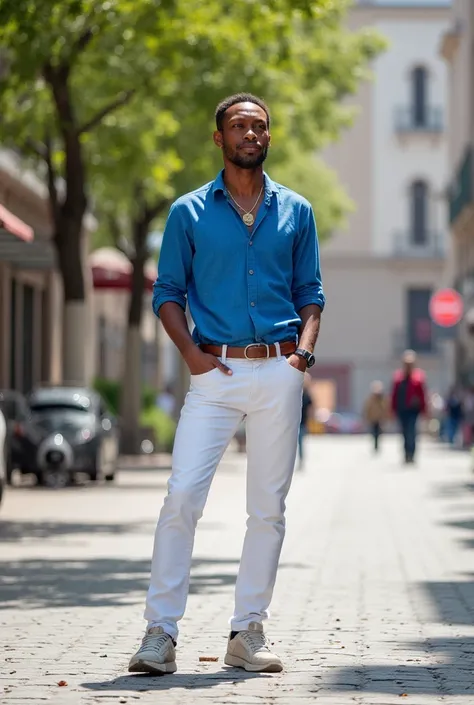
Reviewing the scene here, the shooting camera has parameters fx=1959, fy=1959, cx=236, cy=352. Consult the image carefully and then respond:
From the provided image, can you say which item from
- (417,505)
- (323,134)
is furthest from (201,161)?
(417,505)

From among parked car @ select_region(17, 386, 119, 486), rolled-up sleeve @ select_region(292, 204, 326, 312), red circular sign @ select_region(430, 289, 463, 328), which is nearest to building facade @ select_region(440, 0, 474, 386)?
red circular sign @ select_region(430, 289, 463, 328)

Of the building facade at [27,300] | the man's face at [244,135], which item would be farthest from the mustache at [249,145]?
the building facade at [27,300]

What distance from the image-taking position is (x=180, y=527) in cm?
744

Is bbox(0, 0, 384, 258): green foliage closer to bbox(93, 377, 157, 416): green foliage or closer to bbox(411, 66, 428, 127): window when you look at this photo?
bbox(93, 377, 157, 416): green foliage

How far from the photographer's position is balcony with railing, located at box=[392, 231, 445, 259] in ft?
264

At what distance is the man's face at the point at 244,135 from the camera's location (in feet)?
24.8

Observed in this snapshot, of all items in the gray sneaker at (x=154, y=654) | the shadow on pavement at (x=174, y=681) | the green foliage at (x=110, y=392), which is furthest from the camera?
the green foliage at (x=110, y=392)

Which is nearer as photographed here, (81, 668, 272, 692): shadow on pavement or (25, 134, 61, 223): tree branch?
(81, 668, 272, 692): shadow on pavement

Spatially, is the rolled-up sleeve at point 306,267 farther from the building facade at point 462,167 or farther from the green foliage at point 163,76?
the building facade at point 462,167

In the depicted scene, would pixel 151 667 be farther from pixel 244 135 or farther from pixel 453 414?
pixel 453 414

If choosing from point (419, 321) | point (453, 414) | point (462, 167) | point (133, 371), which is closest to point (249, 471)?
Result: point (133, 371)

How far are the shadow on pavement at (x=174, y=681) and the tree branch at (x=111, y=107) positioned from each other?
17.9m

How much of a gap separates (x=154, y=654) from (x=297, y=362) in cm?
125

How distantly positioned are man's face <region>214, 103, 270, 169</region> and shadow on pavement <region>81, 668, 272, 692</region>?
1964 millimetres
